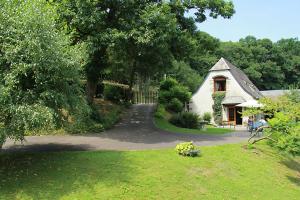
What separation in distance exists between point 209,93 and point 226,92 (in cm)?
204

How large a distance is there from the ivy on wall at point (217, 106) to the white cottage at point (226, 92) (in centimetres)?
38

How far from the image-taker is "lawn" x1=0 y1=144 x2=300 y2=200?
40.3ft

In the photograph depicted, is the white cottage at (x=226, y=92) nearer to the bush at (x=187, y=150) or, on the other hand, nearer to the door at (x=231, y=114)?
the door at (x=231, y=114)

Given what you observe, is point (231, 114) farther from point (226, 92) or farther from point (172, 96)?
point (172, 96)

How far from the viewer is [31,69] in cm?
1256

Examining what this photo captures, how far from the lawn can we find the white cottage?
23.1 m

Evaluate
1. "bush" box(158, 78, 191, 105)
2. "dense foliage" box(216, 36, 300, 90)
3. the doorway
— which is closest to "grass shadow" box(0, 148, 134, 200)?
"bush" box(158, 78, 191, 105)

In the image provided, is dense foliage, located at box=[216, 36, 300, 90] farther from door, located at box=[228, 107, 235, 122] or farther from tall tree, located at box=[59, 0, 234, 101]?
tall tree, located at box=[59, 0, 234, 101]

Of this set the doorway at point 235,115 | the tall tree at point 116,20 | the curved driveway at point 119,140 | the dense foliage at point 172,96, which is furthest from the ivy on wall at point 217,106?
the tall tree at point 116,20

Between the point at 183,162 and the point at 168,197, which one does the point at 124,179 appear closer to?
the point at 168,197

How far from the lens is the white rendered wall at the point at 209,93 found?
133 ft

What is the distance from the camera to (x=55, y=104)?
13156 millimetres

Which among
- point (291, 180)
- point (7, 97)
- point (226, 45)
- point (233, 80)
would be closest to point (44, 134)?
point (7, 97)

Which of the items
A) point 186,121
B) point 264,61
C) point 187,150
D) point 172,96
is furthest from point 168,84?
point 264,61
